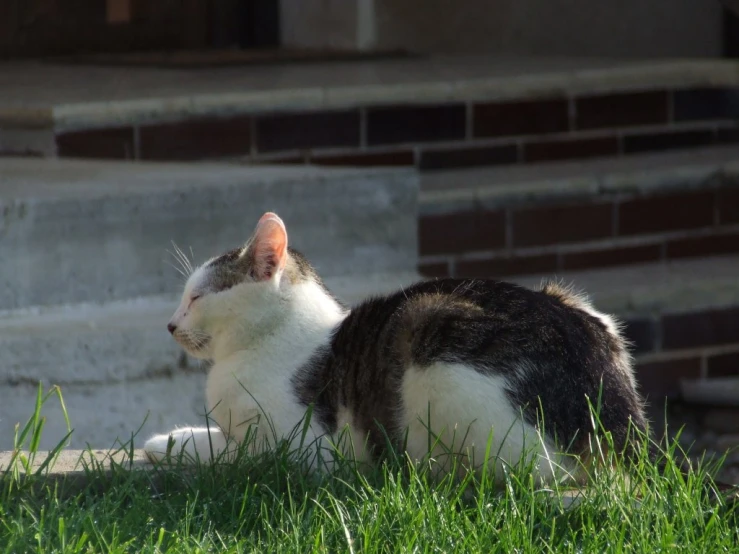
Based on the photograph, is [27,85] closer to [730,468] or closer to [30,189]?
[30,189]

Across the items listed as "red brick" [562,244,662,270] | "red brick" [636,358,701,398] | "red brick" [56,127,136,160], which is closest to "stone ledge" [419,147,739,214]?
"red brick" [562,244,662,270]

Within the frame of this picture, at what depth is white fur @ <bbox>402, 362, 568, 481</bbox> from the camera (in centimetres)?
271

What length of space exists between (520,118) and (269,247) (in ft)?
9.29

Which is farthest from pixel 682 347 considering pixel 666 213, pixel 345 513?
pixel 345 513

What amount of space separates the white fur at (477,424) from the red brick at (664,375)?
240 centimetres

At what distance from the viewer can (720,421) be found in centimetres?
504

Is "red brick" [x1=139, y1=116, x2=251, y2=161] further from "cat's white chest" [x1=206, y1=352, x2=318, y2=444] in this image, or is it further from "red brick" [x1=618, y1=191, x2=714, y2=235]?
"cat's white chest" [x1=206, y1=352, x2=318, y2=444]

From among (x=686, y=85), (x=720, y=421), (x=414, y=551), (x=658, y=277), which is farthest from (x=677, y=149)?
(x=414, y=551)

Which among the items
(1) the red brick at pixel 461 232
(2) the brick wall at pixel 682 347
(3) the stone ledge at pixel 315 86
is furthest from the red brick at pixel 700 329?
(3) the stone ledge at pixel 315 86

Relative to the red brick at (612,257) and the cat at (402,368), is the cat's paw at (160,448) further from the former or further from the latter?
the red brick at (612,257)

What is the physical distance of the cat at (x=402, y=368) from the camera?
2734mm

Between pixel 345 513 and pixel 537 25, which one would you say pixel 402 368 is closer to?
pixel 345 513

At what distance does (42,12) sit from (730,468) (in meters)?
4.19

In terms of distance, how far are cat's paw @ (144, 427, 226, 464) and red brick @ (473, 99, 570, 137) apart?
2.74 metres
